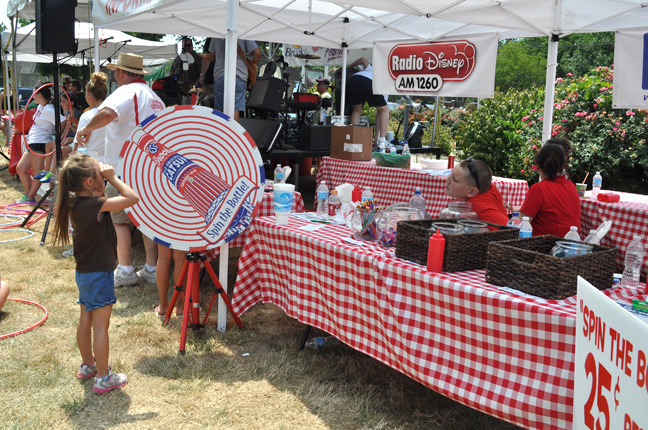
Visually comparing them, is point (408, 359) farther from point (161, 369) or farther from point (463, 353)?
point (161, 369)

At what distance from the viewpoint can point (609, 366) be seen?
4.47 ft

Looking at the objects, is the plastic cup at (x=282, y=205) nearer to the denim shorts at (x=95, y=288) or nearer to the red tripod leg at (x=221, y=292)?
the red tripod leg at (x=221, y=292)

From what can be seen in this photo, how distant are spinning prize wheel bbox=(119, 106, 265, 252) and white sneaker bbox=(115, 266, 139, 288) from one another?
1445 mm

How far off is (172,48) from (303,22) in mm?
9680

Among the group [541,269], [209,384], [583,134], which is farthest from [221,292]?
[583,134]

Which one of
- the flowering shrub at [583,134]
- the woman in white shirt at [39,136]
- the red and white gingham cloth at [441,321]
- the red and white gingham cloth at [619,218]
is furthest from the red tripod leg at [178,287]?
the flowering shrub at [583,134]

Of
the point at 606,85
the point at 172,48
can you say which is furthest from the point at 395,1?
the point at 172,48

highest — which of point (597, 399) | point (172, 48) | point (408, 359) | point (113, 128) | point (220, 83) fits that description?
point (172, 48)

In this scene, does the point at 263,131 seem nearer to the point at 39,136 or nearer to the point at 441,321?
the point at 39,136

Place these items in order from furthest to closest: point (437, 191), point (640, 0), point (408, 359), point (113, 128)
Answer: point (437, 191)
point (640, 0)
point (113, 128)
point (408, 359)

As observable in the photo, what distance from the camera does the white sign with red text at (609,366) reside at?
1.17m

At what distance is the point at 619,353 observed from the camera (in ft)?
4.22

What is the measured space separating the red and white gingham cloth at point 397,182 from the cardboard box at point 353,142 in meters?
0.11

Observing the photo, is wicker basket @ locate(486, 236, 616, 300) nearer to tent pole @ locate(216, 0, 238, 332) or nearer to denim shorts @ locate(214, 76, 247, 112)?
tent pole @ locate(216, 0, 238, 332)
